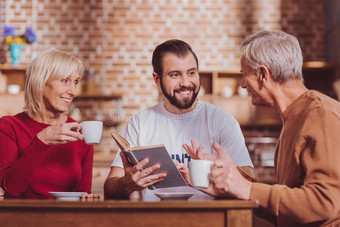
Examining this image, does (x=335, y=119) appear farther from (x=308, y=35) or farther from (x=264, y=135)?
(x=308, y=35)

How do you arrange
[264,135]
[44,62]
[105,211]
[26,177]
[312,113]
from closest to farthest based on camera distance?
[105,211] → [312,113] → [26,177] → [44,62] → [264,135]

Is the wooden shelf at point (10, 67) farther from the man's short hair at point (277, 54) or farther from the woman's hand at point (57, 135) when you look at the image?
the man's short hair at point (277, 54)

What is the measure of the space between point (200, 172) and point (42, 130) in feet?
2.65

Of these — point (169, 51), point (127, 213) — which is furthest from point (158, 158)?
point (169, 51)

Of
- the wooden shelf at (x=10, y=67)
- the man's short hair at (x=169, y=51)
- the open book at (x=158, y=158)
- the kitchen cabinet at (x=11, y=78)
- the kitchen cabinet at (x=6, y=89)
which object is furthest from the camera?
the kitchen cabinet at (x=11, y=78)

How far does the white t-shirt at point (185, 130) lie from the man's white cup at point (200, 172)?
66cm

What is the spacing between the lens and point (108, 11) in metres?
5.91

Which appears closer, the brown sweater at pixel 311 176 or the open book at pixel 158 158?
the brown sweater at pixel 311 176

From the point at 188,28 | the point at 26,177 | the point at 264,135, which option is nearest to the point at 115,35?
the point at 188,28

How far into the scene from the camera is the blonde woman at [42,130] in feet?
6.95

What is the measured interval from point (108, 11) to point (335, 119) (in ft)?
15.4

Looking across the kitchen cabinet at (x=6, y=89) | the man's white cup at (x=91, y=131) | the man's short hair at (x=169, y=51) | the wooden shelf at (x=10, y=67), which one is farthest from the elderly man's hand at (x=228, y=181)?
the wooden shelf at (x=10, y=67)

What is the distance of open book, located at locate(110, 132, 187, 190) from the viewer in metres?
1.66

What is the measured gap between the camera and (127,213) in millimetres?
1484
